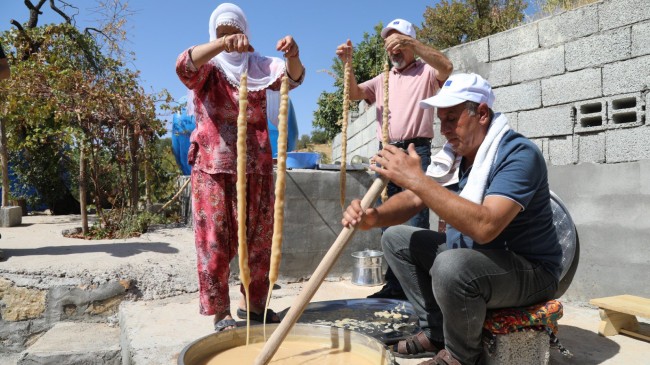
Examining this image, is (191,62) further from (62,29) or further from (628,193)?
(62,29)

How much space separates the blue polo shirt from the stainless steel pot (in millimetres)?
2022

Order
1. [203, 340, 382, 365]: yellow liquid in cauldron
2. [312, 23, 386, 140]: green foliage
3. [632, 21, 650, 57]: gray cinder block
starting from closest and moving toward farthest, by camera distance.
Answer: [203, 340, 382, 365]: yellow liquid in cauldron < [632, 21, 650, 57]: gray cinder block < [312, 23, 386, 140]: green foliage

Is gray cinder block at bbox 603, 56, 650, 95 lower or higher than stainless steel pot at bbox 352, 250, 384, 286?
higher

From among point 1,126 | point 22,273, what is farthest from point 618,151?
point 1,126

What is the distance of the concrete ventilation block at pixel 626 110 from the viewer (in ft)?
9.62

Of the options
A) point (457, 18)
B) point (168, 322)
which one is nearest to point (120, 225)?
point (168, 322)

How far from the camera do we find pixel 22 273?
338 cm

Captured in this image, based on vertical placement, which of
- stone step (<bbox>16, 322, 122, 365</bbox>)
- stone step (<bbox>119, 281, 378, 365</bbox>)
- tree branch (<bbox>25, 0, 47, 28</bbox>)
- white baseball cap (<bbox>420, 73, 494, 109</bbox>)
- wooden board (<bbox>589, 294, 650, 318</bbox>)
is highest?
tree branch (<bbox>25, 0, 47, 28</bbox>)

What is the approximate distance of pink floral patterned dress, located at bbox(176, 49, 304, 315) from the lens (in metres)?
2.44

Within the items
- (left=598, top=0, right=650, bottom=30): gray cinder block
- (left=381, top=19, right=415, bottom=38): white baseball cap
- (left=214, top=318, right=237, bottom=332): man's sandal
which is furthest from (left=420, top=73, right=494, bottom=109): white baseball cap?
(left=598, top=0, right=650, bottom=30): gray cinder block

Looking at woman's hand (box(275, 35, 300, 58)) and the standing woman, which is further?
the standing woman

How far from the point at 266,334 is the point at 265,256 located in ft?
2.10

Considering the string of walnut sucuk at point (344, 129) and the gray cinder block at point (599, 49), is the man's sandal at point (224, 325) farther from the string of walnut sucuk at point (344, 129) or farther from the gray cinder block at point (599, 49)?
the gray cinder block at point (599, 49)

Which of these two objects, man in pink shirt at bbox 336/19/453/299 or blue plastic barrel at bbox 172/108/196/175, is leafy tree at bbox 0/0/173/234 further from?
man in pink shirt at bbox 336/19/453/299
